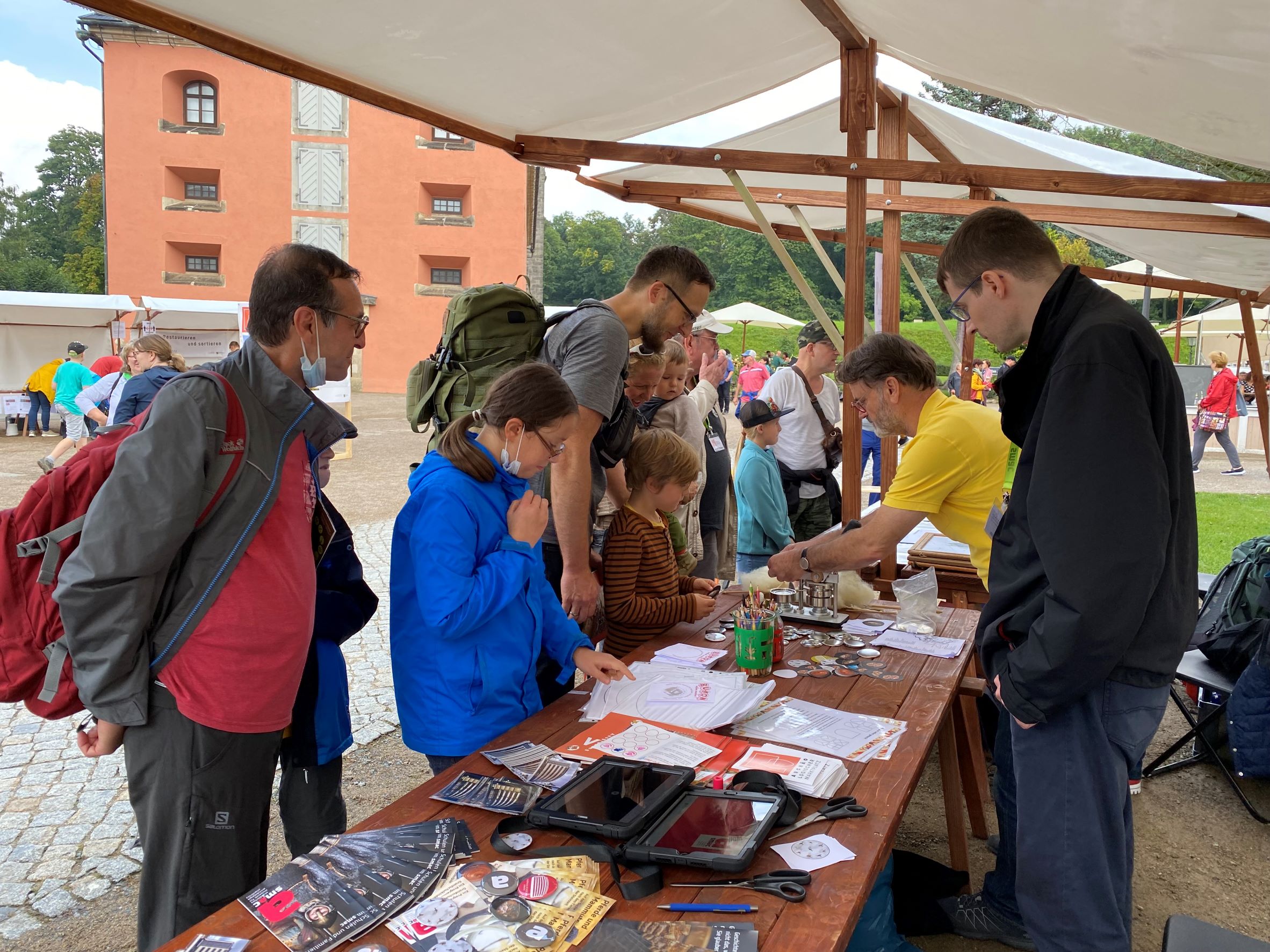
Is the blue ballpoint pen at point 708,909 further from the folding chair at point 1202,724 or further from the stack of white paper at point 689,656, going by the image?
the folding chair at point 1202,724

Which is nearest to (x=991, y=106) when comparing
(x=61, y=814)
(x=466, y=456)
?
(x=466, y=456)

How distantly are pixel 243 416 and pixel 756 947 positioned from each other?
4.60ft

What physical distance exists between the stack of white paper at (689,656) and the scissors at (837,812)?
89cm

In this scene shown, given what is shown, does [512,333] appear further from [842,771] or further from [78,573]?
[842,771]

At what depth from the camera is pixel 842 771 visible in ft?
6.11

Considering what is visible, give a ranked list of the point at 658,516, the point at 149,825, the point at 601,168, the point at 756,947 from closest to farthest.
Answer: the point at 756,947
the point at 149,825
the point at 658,516
the point at 601,168

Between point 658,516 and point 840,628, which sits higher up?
point 658,516

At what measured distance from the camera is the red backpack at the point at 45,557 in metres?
1.82

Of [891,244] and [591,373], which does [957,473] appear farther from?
[891,244]

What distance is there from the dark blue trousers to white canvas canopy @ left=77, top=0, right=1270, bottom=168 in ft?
5.71

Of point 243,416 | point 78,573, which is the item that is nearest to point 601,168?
point 243,416

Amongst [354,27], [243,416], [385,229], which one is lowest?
[243,416]

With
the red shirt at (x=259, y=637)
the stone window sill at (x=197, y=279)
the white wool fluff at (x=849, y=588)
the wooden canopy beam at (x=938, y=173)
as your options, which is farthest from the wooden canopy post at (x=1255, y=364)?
the stone window sill at (x=197, y=279)

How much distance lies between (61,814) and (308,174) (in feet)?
86.7
